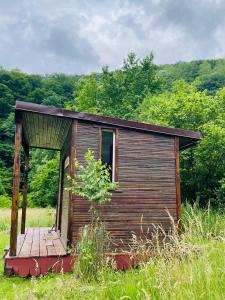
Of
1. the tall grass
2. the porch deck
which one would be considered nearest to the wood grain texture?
the porch deck

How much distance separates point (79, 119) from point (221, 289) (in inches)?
205

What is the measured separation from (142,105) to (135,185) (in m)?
17.5

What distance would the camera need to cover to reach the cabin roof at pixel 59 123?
7.21m

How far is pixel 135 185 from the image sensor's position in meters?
7.80

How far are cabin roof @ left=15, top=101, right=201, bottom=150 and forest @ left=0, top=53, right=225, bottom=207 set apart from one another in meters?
4.83

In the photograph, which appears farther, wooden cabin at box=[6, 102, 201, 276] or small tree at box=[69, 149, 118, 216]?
wooden cabin at box=[6, 102, 201, 276]

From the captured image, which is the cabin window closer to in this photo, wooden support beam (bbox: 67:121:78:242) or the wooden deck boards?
wooden support beam (bbox: 67:121:78:242)

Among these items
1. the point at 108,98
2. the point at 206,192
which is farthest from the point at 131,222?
the point at 108,98

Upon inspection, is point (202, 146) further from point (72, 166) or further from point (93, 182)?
point (93, 182)

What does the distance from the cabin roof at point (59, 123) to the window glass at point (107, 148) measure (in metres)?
0.23

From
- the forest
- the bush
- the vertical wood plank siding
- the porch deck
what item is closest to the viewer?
the bush

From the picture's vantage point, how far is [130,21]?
53.7 m

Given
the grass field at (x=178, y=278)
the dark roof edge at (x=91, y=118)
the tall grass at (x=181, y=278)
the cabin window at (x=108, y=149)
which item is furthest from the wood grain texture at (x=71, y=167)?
the tall grass at (x=181, y=278)

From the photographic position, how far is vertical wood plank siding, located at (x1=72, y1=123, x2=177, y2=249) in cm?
752
